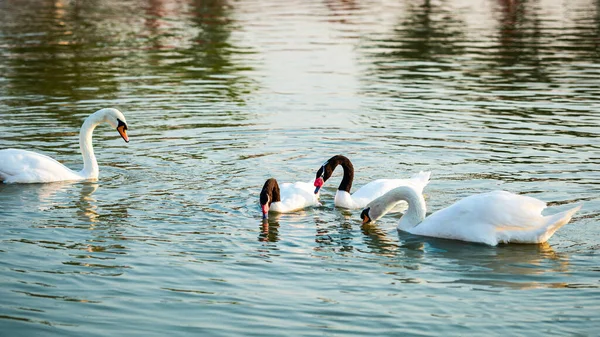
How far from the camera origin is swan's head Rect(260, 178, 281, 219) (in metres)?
11.9

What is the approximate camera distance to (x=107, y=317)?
851 cm

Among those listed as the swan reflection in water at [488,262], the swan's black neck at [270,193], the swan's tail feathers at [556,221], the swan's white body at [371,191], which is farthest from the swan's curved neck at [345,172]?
the swan's tail feathers at [556,221]

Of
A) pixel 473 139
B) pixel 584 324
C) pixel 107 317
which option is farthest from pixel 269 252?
pixel 473 139

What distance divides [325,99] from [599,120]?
5.82 m

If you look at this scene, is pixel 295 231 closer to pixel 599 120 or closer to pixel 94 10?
pixel 599 120

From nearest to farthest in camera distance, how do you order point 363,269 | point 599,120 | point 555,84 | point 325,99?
point 363,269
point 599,120
point 325,99
point 555,84

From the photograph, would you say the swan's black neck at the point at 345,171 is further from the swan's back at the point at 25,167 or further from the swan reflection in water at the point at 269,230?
the swan's back at the point at 25,167

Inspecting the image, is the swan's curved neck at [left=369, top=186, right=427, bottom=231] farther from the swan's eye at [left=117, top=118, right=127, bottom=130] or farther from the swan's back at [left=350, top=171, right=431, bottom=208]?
the swan's eye at [left=117, top=118, right=127, bottom=130]

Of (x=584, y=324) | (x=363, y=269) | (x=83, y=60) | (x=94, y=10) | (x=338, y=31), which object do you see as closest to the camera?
(x=584, y=324)

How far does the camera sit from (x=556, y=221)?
34.6 feet

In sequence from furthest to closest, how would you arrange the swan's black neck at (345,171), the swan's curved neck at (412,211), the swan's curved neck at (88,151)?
the swan's curved neck at (88,151) < the swan's black neck at (345,171) < the swan's curved neck at (412,211)

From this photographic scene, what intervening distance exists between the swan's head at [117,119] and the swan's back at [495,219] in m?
5.95

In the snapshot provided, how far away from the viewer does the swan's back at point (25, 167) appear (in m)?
13.8

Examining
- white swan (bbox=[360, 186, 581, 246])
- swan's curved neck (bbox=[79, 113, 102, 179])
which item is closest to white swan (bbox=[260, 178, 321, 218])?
white swan (bbox=[360, 186, 581, 246])
